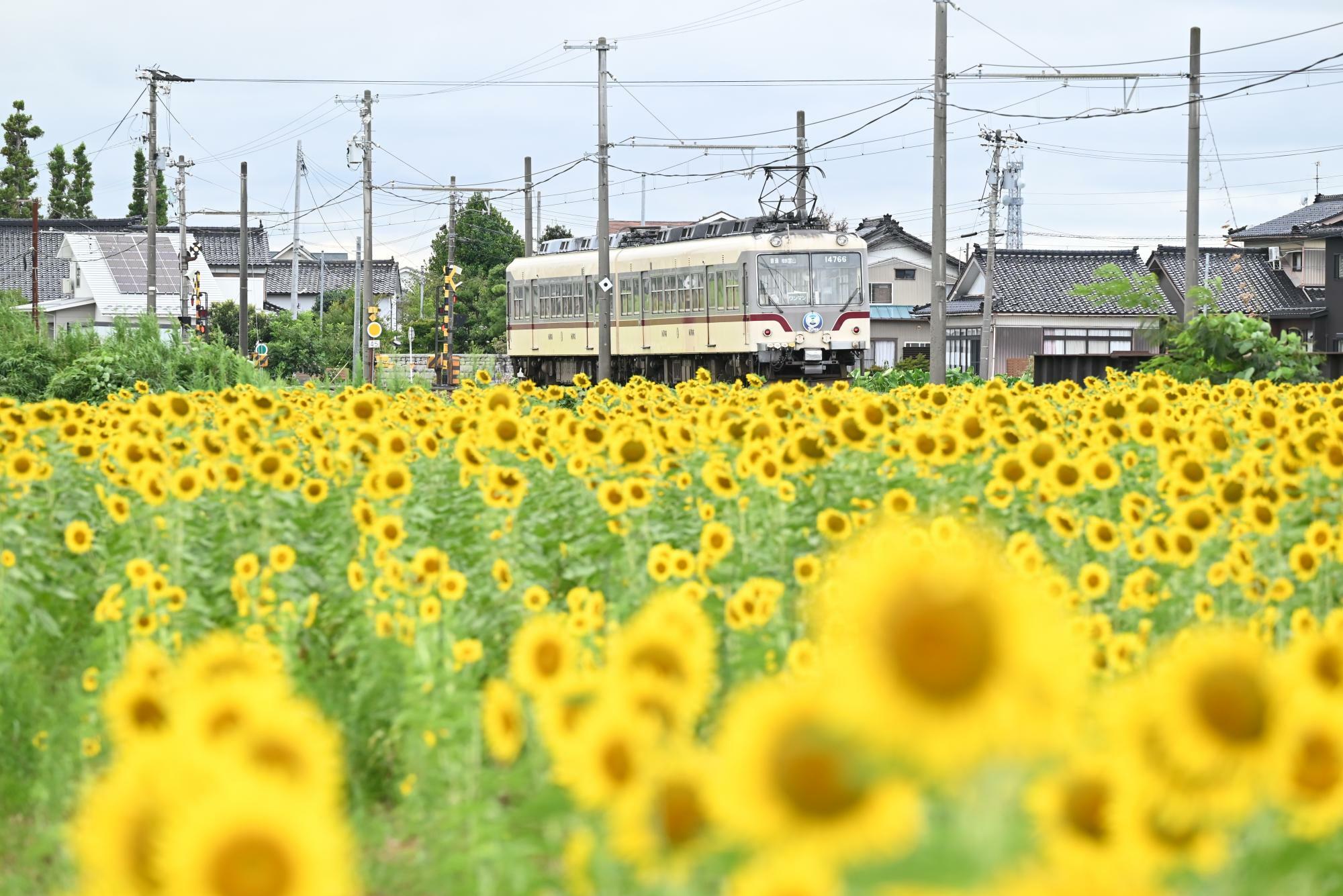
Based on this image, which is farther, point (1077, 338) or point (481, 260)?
point (481, 260)

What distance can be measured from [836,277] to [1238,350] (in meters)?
14.3

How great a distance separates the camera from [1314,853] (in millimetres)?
2398

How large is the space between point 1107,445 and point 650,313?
89.2ft

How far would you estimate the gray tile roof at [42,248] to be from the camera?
254 ft

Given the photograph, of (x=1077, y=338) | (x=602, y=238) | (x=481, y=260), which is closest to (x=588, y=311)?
(x=602, y=238)

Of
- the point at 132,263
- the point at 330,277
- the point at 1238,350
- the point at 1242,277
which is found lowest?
the point at 1238,350

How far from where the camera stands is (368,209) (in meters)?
44.1

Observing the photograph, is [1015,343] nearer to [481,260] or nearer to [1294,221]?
[1294,221]

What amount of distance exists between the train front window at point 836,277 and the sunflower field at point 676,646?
778 inches

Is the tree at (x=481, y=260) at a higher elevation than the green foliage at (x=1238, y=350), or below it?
higher

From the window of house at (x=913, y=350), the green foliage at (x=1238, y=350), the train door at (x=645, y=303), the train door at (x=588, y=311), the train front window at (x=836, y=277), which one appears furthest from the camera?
the window of house at (x=913, y=350)

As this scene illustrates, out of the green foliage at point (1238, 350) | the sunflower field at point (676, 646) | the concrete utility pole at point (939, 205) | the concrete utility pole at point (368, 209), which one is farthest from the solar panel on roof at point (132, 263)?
the sunflower field at point (676, 646)

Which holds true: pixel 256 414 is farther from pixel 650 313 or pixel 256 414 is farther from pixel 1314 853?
pixel 650 313

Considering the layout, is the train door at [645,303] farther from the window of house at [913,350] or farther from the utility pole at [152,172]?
the window of house at [913,350]
